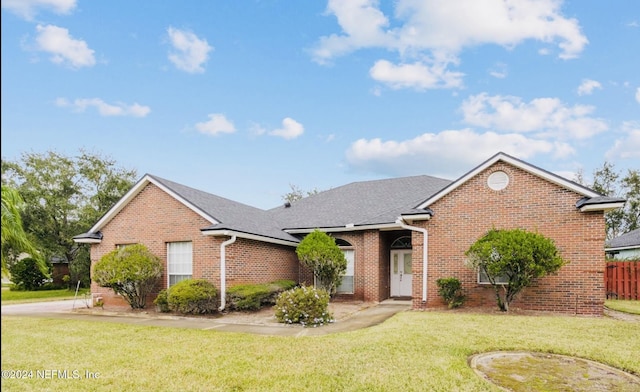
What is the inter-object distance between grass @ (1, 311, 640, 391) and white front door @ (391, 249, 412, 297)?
22.5ft

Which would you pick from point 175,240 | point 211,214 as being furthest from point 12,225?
point 175,240

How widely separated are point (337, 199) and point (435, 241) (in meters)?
8.37

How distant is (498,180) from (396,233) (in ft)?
18.5

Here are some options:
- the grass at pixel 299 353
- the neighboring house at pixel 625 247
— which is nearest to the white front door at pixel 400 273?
the grass at pixel 299 353

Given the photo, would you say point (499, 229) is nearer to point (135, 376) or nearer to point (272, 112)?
point (272, 112)

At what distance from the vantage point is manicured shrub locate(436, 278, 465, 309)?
13562 mm

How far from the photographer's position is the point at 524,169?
43.7 ft

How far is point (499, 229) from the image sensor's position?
13.5 metres

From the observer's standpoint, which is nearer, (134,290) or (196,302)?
(196,302)

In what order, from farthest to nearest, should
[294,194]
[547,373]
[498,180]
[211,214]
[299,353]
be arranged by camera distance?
[294,194] < [211,214] < [498,180] < [299,353] < [547,373]

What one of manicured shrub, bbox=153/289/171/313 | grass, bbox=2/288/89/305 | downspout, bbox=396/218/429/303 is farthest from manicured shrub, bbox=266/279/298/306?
grass, bbox=2/288/89/305

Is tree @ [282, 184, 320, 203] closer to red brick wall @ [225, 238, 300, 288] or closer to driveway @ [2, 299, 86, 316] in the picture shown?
red brick wall @ [225, 238, 300, 288]

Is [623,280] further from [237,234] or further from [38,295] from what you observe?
[38,295]

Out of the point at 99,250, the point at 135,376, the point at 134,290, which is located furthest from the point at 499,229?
the point at 99,250
